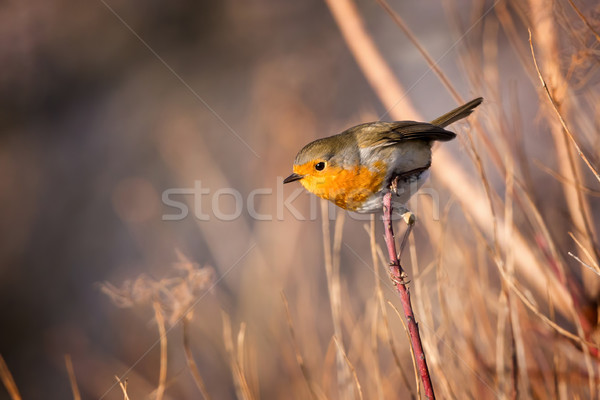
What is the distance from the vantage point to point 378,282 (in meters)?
1.39

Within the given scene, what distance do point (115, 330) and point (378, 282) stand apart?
175 inches

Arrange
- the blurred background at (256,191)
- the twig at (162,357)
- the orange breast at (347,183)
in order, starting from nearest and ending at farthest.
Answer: the twig at (162,357) → the orange breast at (347,183) → the blurred background at (256,191)

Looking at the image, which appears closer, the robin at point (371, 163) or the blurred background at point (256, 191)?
the robin at point (371, 163)

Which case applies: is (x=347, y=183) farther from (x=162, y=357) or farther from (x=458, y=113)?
(x=162, y=357)

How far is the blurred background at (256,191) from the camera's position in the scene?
1.83 m

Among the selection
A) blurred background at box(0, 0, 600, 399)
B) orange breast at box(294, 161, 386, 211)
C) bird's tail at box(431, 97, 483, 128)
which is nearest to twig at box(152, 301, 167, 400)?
blurred background at box(0, 0, 600, 399)

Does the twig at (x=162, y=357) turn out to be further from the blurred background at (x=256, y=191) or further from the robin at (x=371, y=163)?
the robin at (x=371, y=163)

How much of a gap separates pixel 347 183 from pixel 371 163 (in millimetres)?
108

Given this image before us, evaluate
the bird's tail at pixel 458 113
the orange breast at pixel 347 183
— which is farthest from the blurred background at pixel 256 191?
the orange breast at pixel 347 183

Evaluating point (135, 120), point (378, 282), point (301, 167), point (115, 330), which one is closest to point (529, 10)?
point (301, 167)

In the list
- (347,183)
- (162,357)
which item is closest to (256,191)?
(347,183)

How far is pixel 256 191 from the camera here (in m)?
3.80

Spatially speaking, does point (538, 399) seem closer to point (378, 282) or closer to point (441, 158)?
point (378, 282)

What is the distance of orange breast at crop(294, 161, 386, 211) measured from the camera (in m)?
1.61
